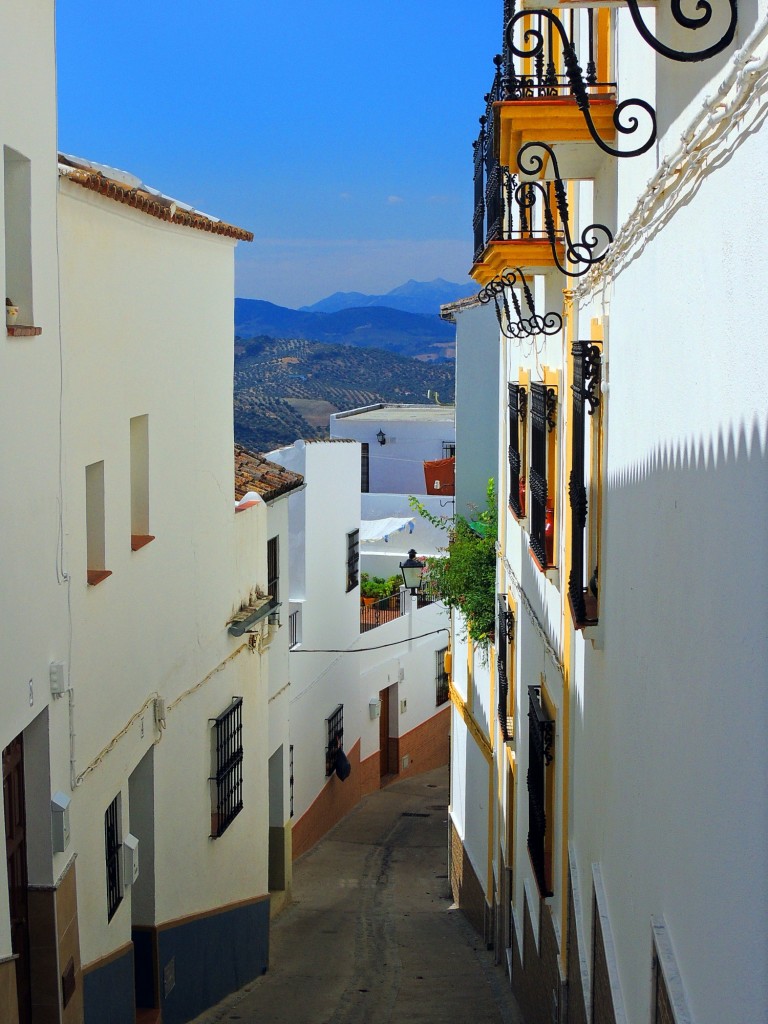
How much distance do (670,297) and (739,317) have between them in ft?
3.85

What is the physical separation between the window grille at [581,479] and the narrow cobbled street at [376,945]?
5388 mm

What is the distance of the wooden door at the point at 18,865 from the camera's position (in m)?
6.89

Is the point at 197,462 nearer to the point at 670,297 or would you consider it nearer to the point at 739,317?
the point at 670,297

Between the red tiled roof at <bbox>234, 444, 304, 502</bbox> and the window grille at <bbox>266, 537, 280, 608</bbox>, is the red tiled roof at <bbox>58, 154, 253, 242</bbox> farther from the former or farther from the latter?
the window grille at <bbox>266, 537, 280, 608</bbox>

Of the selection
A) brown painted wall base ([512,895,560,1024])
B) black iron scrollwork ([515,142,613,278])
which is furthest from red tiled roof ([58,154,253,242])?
brown painted wall base ([512,895,560,1024])

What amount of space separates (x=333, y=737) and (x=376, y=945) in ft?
24.7

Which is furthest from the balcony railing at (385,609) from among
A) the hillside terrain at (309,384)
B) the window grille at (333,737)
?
the hillside terrain at (309,384)

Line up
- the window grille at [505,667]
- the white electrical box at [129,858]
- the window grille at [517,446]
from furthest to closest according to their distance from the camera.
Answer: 1. the window grille at [505,667]
2. the window grille at [517,446]
3. the white electrical box at [129,858]

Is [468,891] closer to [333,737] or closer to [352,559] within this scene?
[333,737]

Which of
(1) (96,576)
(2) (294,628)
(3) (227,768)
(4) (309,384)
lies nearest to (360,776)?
(2) (294,628)

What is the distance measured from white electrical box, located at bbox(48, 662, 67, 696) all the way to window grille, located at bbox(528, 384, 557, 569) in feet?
10.2

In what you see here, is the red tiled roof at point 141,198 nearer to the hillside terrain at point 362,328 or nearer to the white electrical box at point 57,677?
the white electrical box at point 57,677

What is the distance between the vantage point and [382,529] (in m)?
28.2

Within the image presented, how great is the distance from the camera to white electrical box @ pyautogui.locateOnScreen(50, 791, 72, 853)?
23.6 ft
